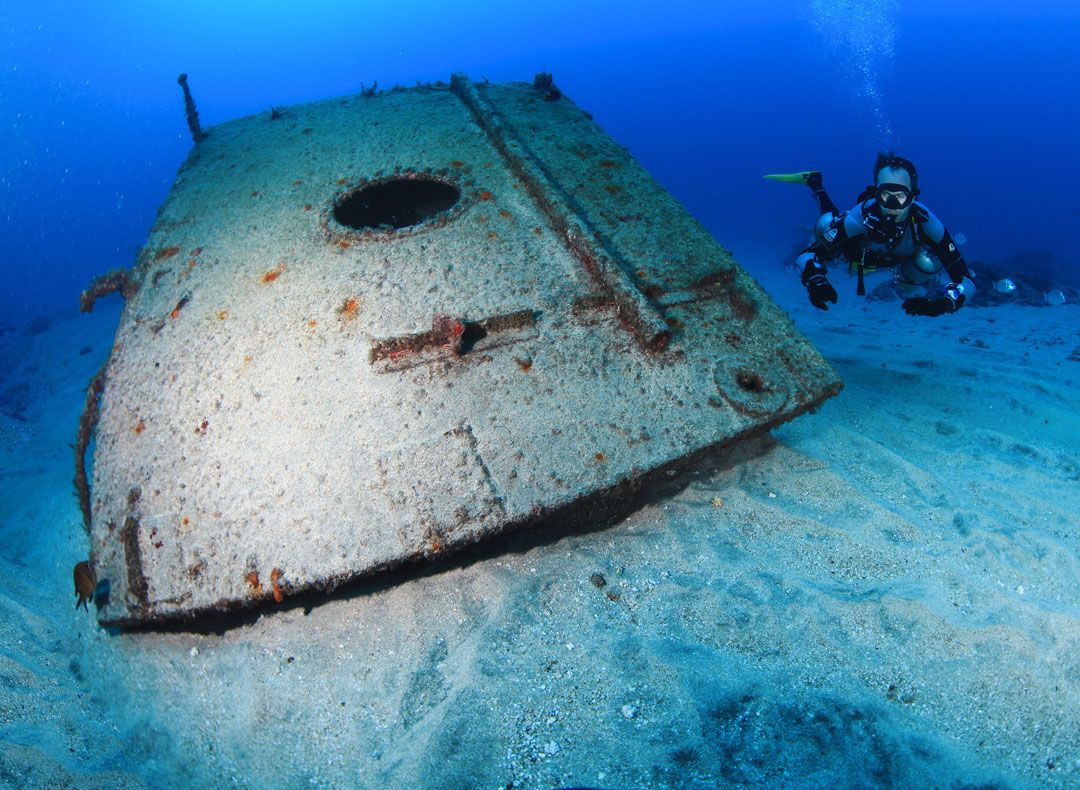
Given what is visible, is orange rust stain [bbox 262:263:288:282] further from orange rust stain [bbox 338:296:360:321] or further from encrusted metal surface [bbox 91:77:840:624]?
orange rust stain [bbox 338:296:360:321]

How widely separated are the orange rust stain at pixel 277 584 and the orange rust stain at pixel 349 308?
1.16m

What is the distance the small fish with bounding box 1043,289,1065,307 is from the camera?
8.38m

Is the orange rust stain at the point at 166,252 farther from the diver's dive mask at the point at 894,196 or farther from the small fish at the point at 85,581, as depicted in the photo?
the diver's dive mask at the point at 894,196

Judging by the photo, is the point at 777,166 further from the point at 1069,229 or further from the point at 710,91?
the point at 710,91

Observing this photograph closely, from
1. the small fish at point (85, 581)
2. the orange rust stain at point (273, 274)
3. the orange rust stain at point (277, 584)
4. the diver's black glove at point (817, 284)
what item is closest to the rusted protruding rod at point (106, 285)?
the orange rust stain at point (273, 274)

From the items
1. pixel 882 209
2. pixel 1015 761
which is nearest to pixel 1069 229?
pixel 882 209

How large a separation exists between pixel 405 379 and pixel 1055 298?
1077cm

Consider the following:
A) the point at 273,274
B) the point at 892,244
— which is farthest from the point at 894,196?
the point at 273,274

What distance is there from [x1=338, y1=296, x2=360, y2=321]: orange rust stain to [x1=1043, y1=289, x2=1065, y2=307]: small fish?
1058cm

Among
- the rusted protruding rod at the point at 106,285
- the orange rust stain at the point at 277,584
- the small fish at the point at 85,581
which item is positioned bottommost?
the orange rust stain at the point at 277,584

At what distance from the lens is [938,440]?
3.17m

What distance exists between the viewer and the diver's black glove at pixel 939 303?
11.2 feet

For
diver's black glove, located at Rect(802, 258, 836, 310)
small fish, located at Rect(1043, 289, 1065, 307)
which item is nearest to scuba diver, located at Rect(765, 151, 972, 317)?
diver's black glove, located at Rect(802, 258, 836, 310)

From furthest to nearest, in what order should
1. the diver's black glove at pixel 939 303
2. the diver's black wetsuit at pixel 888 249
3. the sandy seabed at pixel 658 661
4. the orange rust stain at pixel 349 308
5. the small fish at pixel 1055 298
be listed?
the small fish at pixel 1055 298
the diver's black wetsuit at pixel 888 249
the diver's black glove at pixel 939 303
the orange rust stain at pixel 349 308
the sandy seabed at pixel 658 661
